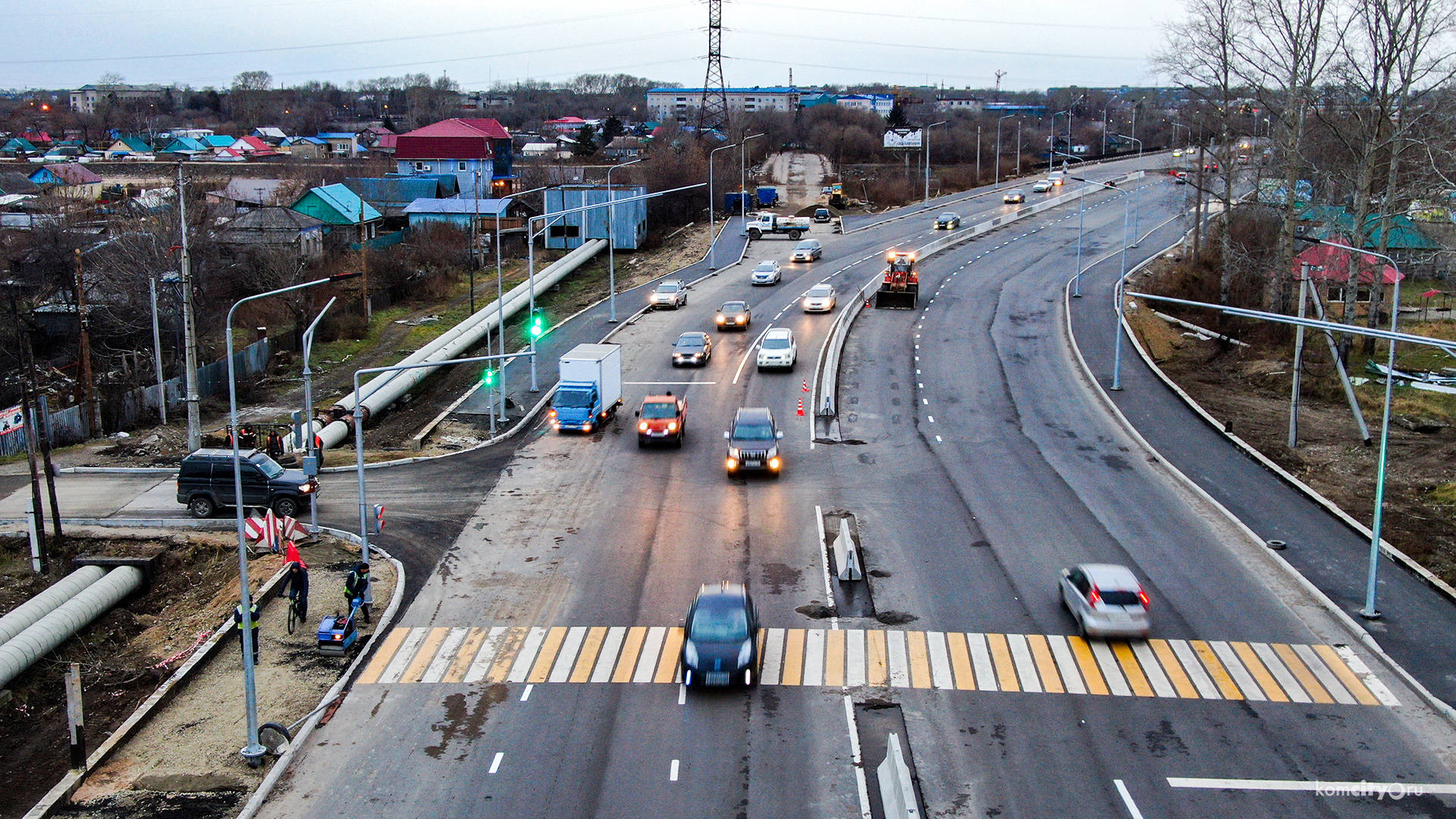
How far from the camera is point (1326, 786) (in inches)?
691

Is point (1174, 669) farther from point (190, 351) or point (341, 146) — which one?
point (341, 146)

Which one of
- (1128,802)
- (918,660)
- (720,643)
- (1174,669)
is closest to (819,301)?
(918,660)

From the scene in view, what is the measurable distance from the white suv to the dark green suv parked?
67.6 ft

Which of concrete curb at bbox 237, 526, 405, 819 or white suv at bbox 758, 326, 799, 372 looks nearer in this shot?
concrete curb at bbox 237, 526, 405, 819

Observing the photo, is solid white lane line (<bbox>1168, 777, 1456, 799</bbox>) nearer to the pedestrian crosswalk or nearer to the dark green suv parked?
the pedestrian crosswalk

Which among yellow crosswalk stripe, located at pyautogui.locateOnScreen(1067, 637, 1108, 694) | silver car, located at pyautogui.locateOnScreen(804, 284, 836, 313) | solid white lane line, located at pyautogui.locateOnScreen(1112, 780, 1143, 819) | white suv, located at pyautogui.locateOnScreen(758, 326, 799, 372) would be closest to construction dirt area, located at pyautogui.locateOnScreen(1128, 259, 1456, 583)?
yellow crosswalk stripe, located at pyautogui.locateOnScreen(1067, 637, 1108, 694)

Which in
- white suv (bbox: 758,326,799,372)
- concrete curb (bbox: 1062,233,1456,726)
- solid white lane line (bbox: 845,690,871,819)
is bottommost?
solid white lane line (bbox: 845,690,871,819)

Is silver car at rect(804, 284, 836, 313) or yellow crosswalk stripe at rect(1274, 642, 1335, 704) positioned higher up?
silver car at rect(804, 284, 836, 313)

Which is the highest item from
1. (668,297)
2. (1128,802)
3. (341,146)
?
(341,146)

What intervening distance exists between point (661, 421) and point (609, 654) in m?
14.9

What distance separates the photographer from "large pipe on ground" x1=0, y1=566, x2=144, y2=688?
80.5ft

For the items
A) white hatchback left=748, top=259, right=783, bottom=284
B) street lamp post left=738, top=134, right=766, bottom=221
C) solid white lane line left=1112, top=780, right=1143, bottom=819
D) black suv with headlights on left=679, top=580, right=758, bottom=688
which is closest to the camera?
solid white lane line left=1112, top=780, right=1143, bottom=819

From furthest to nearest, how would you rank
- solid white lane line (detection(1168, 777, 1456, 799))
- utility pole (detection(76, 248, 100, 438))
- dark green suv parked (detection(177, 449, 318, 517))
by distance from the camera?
utility pole (detection(76, 248, 100, 438)) → dark green suv parked (detection(177, 449, 318, 517)) → solid white lane line (detection(1168, 777, 1456, 799))

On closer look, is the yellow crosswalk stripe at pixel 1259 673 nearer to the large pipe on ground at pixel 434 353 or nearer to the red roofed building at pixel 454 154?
the large pipe on ground at pixel 434 353
